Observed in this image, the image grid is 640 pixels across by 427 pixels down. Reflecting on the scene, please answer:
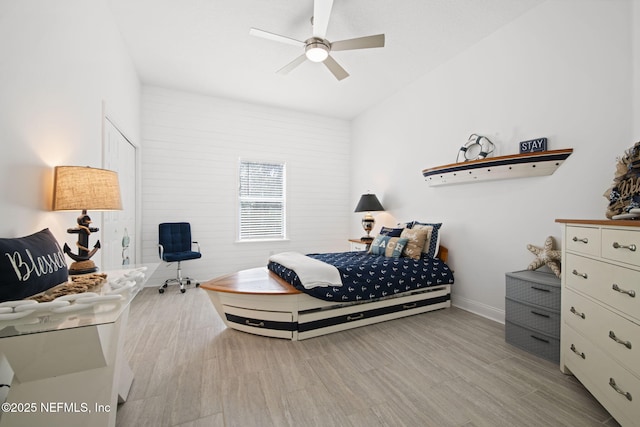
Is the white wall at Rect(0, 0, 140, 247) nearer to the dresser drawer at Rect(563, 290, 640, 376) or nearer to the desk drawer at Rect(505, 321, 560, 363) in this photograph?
the dresser drawer at Rect(563, 290, 640, 376)

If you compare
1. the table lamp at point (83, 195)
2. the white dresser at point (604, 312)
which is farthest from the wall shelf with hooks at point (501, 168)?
the table lamp at point (83, 195)

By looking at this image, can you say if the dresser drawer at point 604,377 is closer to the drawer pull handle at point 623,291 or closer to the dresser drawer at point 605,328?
the dresser drawer at point 605,328

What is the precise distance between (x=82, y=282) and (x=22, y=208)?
53 centimetres

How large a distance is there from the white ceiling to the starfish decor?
2246mm

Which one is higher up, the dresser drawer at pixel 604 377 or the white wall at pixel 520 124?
the white wall at pixel 520 124

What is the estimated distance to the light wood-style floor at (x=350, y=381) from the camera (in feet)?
4.85

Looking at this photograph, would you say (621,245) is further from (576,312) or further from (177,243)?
(177,243)

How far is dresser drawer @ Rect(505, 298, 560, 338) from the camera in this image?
6.62ft

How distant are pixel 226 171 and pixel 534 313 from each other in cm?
439

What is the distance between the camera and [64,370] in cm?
111

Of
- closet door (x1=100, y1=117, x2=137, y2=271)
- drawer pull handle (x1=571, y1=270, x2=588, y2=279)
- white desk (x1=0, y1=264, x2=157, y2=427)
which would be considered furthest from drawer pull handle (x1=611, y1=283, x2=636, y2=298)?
closet door (x1=100, y1=117, x2=137, y2=271)

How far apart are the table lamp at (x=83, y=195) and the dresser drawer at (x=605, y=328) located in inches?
116

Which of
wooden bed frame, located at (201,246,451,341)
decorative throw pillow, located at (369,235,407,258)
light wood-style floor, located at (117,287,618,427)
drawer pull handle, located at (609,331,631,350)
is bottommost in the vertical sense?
light wood-style floor, located at (117,287,618,427)

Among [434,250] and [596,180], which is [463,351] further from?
[596,180]
